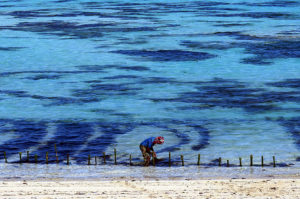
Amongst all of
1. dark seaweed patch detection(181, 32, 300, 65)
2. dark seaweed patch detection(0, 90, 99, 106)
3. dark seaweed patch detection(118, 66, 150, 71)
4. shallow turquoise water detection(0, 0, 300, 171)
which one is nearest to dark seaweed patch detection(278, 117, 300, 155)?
shallow turquoise water detection(0, 0, 300, 171)

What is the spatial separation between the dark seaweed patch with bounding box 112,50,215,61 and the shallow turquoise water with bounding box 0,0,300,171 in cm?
8

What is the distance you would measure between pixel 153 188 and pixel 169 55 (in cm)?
3621

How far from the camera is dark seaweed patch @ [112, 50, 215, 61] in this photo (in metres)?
53.2

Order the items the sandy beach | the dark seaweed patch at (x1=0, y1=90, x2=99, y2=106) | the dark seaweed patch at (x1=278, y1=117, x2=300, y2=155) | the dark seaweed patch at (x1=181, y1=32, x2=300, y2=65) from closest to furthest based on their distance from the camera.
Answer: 1. the sandy beach
2. the dark seaweed patch at (x1=278, y1=117, x2=300, y2=155)
3. the dark seaweed patch at (x1=0, y1=90, x2=99, y2=106)
4. the dark seaweed patch at (x1=181, y1=32, x2=300, y2=65)

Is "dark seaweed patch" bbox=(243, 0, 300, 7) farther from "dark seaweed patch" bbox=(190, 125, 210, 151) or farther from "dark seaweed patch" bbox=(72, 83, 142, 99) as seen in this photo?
"dark seaweed patch" bbox=(190, 125, 210, 151)

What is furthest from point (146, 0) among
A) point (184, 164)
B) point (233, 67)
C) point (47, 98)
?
point (184, 164)

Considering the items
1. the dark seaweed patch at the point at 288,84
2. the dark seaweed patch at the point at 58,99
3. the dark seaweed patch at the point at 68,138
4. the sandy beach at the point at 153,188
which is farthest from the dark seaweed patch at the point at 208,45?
the sandy beach at the point at 153,188

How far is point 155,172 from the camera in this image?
900 inches

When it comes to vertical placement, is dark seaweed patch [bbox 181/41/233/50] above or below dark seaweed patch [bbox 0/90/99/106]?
above

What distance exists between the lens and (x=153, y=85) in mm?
43125

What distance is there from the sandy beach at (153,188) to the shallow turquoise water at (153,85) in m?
5.50

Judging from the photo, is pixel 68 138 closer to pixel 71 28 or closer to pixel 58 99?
pixel 58 99

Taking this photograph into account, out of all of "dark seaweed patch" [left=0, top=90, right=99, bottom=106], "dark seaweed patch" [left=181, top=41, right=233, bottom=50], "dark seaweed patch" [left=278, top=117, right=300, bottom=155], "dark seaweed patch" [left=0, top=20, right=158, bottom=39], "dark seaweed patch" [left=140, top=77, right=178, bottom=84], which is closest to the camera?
"dark seaweed patch" [left=278, top=117, right=300, bottom=155]

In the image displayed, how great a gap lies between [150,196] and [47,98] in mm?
22239
